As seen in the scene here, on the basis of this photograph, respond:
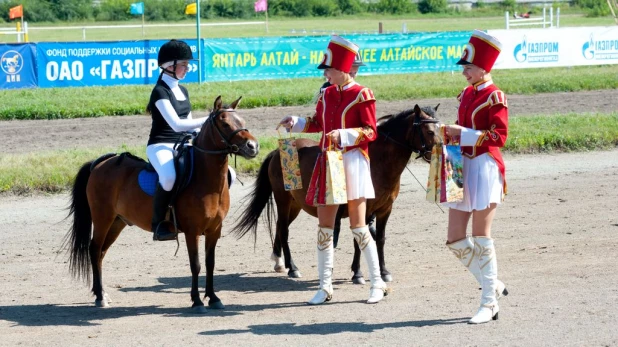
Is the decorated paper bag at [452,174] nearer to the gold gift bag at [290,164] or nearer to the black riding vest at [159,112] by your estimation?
the gold gift bag at [290,164]

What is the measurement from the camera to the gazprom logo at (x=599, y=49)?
27.8m

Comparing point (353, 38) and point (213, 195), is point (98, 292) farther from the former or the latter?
point (353, 38)

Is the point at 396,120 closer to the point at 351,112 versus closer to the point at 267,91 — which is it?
the point at 351,112

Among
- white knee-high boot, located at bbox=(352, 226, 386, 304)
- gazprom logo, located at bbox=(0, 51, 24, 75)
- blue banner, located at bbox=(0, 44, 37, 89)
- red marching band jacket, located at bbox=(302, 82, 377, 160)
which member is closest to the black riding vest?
red marching band jacket, located at bbox=(302, 82, 377, 160)

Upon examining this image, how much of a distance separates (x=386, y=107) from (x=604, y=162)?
6.68 meters

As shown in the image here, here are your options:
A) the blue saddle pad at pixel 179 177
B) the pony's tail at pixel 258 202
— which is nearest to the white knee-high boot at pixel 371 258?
the blue saddle pad at pixel 179 177

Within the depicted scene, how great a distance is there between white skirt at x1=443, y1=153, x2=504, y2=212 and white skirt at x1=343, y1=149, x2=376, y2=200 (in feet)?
2.66

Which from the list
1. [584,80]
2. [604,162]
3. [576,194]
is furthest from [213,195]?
[584,80]

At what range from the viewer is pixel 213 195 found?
732 centimetres

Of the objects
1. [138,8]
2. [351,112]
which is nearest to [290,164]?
[351,112]

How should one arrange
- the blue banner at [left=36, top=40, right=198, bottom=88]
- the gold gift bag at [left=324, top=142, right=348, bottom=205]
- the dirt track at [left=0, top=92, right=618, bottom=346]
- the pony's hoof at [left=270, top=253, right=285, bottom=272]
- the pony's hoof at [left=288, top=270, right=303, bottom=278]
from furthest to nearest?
the blue banner at [left=36, top=40, right=198, bottom=88] < the pony's hoof at [left=270, top=253, right=285, bottom=272] < the pony's hoof at [left=288, top=270, right=303, bottom=278] < the gold gift bag at [left=324, top=142, right=348, bottom=205] < the dirt track at [left=0, top=92, right=618, bottom=346]

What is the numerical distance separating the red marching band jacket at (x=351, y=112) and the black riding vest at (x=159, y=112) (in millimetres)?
1110

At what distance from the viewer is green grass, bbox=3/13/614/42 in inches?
1837

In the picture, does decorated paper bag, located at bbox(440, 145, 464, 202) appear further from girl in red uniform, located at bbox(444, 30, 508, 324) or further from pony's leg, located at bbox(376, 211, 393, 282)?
pony's leg, located at bbox(376, 211, 393, 282)
